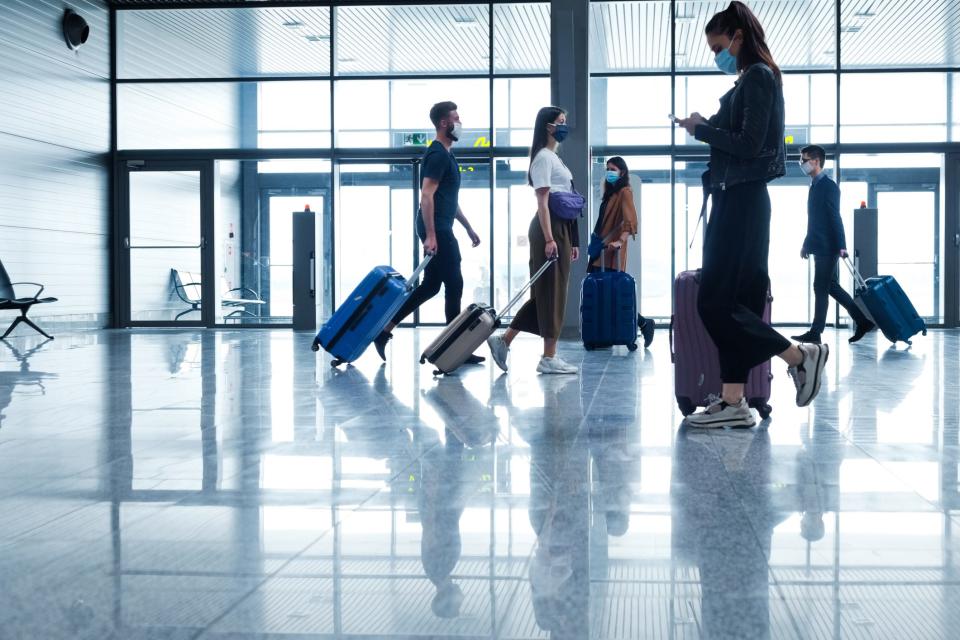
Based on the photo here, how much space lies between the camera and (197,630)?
1.43 metres

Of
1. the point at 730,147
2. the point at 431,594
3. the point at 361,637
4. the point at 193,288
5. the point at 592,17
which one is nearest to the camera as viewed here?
the point at 361,637

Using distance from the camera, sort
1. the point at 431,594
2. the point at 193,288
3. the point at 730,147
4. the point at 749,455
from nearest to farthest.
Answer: the point at 431,594 < the point at 749,455 < the point at 730,147 < the point at 193,288

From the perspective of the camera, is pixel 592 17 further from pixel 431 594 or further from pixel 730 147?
pixel 431 594

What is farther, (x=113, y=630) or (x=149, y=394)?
(x=149, y=394)

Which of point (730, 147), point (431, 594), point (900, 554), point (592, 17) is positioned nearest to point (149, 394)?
point (730, 147)

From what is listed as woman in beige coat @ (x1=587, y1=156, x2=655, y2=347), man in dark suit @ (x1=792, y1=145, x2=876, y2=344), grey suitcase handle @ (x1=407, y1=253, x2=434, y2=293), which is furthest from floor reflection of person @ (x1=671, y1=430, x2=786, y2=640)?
man in dark suit @ (x1=792, y1=145, x2=876, y2=344)

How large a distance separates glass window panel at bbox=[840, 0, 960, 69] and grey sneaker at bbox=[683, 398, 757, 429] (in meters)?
9.63

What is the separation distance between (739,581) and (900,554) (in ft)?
1.27

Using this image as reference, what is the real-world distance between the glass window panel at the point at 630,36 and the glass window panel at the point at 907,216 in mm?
2874

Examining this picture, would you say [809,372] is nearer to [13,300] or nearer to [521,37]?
[13,300]

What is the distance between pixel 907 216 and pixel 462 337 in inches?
373

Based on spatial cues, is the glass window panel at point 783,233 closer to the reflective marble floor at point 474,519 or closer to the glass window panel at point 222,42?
the glass window panel at point 222,42

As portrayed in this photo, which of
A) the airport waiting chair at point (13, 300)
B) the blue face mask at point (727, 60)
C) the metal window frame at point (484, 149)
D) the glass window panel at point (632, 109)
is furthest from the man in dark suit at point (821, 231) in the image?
the airport waiting chair at point (13, 300)

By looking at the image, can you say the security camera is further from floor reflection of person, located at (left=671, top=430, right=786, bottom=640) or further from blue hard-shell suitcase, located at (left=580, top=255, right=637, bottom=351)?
floor reflection of person, located at (left=671, top=430, right=786, bottom=640)
